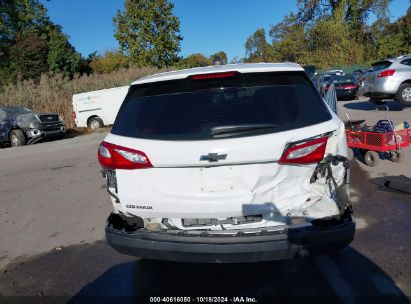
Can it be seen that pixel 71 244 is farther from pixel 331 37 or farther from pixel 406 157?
pixel 331 37

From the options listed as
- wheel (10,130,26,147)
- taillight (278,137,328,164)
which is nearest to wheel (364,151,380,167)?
taillight (278,137,328,164)

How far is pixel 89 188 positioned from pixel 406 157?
19.1ft

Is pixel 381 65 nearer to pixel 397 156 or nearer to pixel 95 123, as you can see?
pixel 397 156

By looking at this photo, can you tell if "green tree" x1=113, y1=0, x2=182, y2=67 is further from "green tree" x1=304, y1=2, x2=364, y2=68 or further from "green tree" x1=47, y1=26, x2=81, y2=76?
"green tree" x1=304, y1=2, x2=364, y2=68

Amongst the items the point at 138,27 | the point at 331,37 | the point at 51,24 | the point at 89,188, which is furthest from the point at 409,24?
the point at 89,188

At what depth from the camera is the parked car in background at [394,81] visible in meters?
13.1

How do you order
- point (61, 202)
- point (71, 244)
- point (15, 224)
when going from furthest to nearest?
point (61, 202) → point (15, 224) → point (71, 244)

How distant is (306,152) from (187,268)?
64.5 inches

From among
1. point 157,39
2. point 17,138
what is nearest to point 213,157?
point 17,138

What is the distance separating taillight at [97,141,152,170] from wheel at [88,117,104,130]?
59.5 ft

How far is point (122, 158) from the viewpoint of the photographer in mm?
2963

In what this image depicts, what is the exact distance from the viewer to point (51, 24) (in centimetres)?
5059

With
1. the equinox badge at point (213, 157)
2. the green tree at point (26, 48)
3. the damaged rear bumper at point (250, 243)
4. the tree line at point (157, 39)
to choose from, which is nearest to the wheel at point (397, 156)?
Result: the damaged rear bumper at point (250, 243)

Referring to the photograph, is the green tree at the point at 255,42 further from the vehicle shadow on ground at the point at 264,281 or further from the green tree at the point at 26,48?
the vehicle shadow on ground at the point at 264,281
